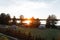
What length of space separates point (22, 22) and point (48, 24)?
9.57ft

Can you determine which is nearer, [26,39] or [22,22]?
[26,39]

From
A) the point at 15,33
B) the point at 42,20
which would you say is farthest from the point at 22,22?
the point at 15,33

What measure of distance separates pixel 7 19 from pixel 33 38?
1303 centimetres

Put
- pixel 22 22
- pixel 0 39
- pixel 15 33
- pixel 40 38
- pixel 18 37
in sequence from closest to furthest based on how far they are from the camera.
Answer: pixel 0 39 → pixel 40 38 → pixel 18 37 → pixel 15 33 → pixel 22 22

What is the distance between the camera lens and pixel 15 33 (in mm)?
16750

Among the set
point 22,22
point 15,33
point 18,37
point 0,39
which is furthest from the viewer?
point 22,22

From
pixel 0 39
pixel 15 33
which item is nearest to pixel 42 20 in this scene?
pixel 15 33

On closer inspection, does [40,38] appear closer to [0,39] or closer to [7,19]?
[0,39]

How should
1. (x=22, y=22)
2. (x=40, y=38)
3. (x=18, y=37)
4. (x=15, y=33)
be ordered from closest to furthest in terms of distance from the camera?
(x=40, y=38) → (x=18, y=37) → (x=15, y=33) → (x=22, y=22)

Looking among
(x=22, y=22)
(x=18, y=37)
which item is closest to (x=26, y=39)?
(x=18, y=37)

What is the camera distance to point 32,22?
26219 millimetres

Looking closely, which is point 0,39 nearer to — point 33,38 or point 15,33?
point 33,38

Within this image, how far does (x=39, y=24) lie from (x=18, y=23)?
8.20 feet

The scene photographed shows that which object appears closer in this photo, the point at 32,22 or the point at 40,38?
the point at 40,38
